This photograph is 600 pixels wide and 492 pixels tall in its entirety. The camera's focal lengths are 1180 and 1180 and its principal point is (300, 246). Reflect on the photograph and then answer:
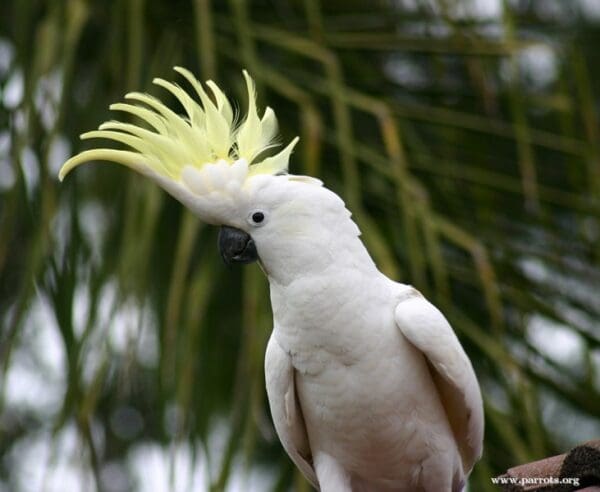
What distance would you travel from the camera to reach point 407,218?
3885 mm

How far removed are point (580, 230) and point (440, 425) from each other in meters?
1.86

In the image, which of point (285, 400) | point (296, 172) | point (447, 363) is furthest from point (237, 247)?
point (296, 172)

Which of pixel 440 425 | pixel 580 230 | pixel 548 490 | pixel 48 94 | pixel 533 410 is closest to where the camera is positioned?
pixel 548 490

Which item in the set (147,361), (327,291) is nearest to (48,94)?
(327,291)

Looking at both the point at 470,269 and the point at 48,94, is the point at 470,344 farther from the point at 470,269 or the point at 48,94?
the point at 48,94

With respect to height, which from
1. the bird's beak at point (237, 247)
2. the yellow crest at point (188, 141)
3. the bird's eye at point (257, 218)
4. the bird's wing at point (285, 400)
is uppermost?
the yellow crest at point (188, 141)

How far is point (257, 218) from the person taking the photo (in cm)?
255

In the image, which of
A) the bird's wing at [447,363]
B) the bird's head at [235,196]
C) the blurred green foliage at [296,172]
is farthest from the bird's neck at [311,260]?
the blurred green foliage at [296,172]

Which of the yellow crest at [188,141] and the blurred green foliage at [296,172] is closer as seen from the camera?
the yellow crest at [188,141]

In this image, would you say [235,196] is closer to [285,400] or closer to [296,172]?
[285,400]

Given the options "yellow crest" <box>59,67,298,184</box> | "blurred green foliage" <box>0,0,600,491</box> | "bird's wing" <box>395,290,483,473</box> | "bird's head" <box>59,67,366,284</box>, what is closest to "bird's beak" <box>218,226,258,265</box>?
"bird's head" <box>59,67,366,284</box>

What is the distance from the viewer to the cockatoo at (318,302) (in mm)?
2539

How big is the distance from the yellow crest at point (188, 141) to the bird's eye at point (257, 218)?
11cm

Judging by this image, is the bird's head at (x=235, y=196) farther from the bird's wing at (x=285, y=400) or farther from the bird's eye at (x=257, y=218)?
the bird's wing at (x=285, y=400)
